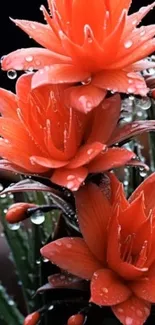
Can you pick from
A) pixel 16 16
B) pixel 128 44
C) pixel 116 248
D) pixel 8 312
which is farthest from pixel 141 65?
pixel 16 16

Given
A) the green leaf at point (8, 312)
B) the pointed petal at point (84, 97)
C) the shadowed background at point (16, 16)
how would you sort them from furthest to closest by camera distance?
the shadowed background at point (16, 16) < the green leaf at point (8, 312) < the pointed petal at point (84, 97)

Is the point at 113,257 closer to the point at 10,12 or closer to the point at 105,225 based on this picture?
the point at 105,225

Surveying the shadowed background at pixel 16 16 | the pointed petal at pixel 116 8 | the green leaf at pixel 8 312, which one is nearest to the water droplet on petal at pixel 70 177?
the pointed petal at pixel 116 8

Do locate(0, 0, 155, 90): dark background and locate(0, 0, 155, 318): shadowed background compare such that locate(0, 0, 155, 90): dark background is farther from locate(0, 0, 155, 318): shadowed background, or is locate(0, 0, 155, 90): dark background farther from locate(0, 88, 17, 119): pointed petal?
locate(0, 88, 17, 119): pointed petal

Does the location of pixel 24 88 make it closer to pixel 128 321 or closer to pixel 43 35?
pixel 43 35

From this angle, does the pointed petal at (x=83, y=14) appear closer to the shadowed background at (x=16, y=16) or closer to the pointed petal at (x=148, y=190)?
the pointed petal at (x=148, y=190)

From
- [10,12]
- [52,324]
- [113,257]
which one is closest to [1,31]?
[10,12]

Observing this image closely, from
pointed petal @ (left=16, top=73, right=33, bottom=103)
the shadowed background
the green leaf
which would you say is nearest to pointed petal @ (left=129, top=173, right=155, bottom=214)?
pointed petal @ (left=16, top=73, right=33, bottom=103)
